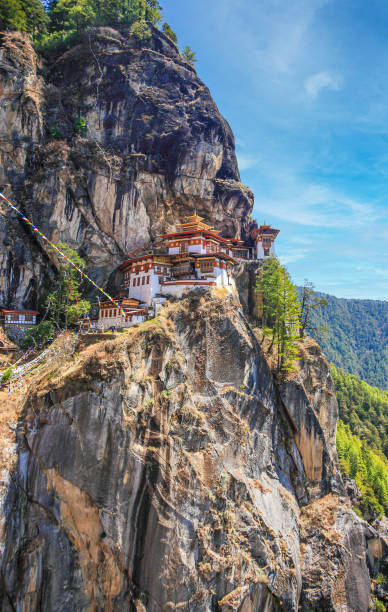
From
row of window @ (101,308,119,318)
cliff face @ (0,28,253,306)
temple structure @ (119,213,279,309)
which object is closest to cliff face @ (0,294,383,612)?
temple structure @ (119,213,279,309)

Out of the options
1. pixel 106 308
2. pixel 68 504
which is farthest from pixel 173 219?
pixel 68 504

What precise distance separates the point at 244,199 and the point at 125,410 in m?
38.0

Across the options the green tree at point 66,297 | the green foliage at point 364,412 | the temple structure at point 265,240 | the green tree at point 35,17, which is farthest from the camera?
the green foliage at point 364,412

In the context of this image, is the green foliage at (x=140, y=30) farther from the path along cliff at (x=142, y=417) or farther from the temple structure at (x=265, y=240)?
the temple structure at (x=265, y=240)

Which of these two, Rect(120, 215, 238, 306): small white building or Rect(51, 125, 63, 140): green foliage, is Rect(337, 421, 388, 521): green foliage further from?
Rect(51, 125, 63, 140): green foliage

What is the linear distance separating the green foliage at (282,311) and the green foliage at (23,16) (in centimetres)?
4457

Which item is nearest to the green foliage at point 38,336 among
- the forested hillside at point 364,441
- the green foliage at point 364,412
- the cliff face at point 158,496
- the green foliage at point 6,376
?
the cliff face at point 158,496

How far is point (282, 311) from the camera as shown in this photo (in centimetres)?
3625

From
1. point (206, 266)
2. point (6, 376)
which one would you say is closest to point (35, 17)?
point (206, 266)

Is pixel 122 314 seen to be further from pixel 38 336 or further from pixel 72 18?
pixel 72 18

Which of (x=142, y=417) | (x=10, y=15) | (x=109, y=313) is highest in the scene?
(x=10, y=15)

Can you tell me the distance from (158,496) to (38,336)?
59.8 ft

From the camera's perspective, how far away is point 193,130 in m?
47.2

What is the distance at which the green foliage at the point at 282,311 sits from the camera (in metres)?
35.8
